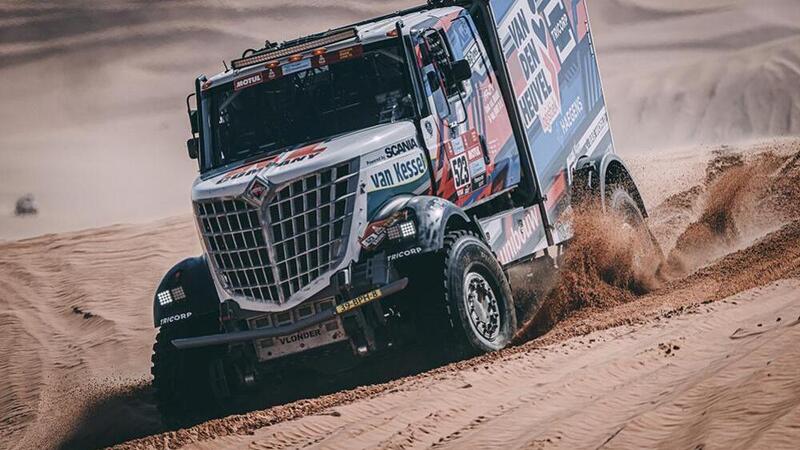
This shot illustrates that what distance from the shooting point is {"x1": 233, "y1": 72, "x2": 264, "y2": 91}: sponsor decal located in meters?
10.8

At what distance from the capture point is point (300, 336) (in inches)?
383

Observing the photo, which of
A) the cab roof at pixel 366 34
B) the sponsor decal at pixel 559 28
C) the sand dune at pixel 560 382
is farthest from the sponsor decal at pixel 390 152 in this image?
the sponsor decal at pixel 559 28

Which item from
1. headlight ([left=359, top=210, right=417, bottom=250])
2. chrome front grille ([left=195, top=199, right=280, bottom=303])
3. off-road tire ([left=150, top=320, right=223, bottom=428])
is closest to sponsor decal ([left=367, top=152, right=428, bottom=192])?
headlight ([left=359, top=210, right=417, bottom=250])

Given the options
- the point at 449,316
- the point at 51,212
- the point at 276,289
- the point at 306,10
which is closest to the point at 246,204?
the point at 276,289

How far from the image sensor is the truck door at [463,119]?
10.6 m

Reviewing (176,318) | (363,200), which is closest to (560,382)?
(363,200)

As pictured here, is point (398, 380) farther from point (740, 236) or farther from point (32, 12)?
point (32, 12)

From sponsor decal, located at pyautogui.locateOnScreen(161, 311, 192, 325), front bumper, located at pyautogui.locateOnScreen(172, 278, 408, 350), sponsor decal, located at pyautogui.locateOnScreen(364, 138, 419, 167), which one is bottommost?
front bumper, located at pyautogui.locateOnScreen(172, 278, 408, 350)

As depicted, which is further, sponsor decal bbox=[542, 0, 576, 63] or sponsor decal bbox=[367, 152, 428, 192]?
sponsor decal bbox=[542, 0, 576, 63]

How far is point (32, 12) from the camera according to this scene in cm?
4231

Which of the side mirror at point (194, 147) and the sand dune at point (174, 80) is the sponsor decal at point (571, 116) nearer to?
the side mirror at point (194, 147)

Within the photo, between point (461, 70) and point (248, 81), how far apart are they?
5.49ft

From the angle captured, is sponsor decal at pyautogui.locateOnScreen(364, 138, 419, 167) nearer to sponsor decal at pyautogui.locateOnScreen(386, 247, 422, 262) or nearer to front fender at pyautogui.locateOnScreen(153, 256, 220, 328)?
sponsor decal at pyautogui.locateOnScreen(386, 247, 422, 262)

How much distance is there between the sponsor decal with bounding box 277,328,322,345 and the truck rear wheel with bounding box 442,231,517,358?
93cm
